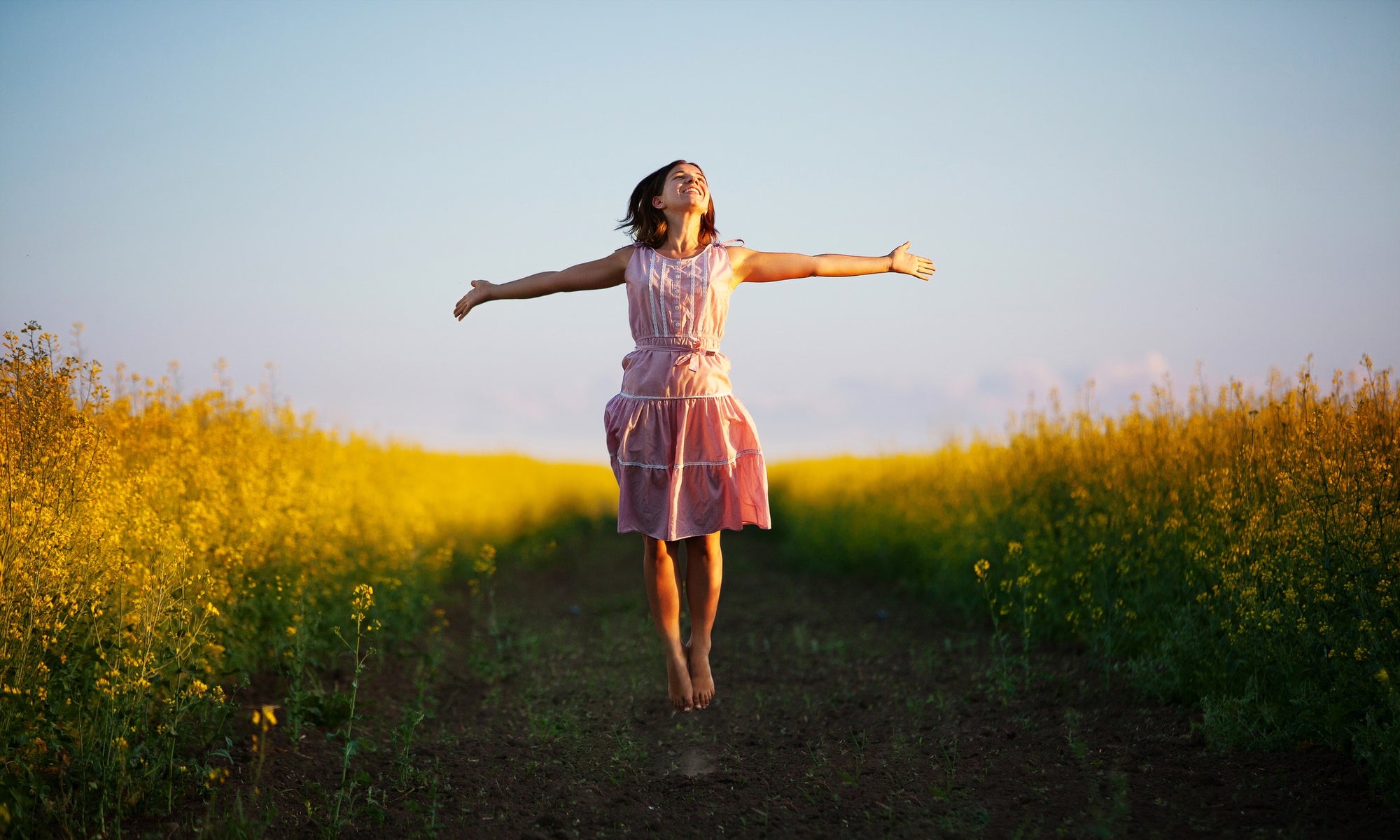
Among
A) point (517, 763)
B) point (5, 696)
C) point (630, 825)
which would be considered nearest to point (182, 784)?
point (5, 696)

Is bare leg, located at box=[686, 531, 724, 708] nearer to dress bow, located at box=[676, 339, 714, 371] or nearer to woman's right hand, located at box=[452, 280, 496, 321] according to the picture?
dress bow, located at box=[676, 339, 714, 371]

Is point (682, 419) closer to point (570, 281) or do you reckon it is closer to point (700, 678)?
point (570, 281)

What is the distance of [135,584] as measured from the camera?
396 centimetres

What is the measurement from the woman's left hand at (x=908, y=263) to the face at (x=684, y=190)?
0.90m

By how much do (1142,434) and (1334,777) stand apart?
2910 mm

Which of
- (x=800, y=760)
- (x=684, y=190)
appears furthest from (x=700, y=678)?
(x=684, y=190)

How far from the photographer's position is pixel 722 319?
4258 millimetres

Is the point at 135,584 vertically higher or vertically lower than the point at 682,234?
lower

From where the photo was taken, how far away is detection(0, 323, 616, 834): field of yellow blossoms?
10.7 feet

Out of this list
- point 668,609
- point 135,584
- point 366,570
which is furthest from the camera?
point 366,570

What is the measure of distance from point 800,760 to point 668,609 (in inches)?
33.7

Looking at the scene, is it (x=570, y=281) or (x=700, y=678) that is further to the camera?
(x=570, y=281)

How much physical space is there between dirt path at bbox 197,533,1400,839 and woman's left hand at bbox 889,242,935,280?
2.09 metres

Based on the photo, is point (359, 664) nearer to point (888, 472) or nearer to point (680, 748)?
point (680, 748)
